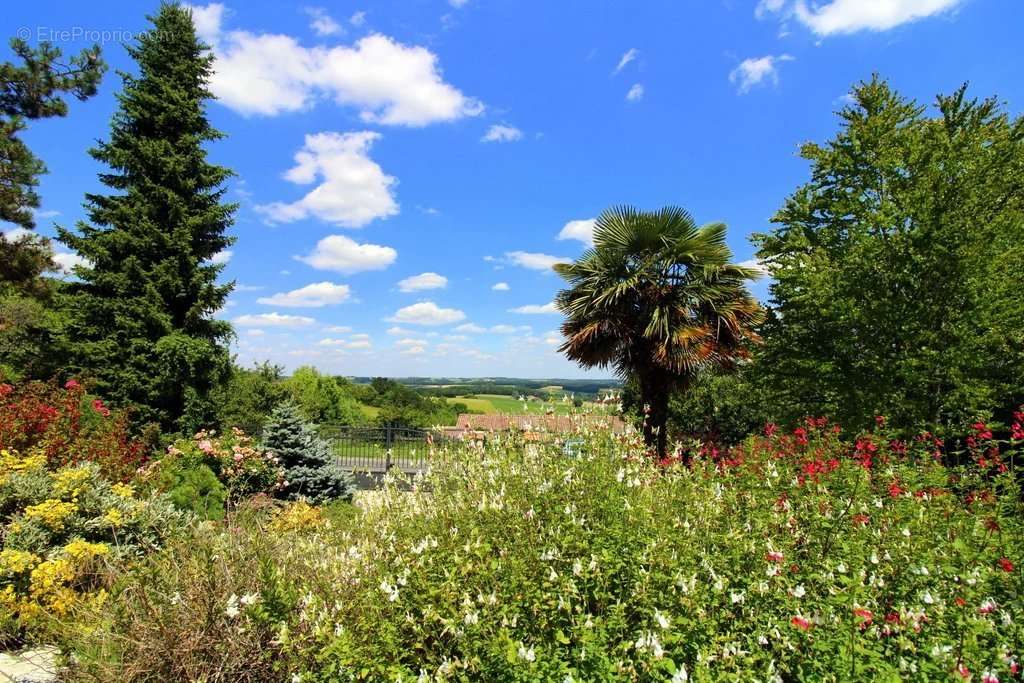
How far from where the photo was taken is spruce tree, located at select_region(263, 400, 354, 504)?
9625mm

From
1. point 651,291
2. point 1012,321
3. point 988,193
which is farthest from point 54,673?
point 988,193

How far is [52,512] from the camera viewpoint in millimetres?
4586

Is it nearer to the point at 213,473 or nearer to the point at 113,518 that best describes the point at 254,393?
the point at 213,473

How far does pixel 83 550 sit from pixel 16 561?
43cm

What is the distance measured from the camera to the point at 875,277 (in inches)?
387

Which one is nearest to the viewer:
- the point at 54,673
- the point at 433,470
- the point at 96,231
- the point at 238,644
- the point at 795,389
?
the point at 238,644

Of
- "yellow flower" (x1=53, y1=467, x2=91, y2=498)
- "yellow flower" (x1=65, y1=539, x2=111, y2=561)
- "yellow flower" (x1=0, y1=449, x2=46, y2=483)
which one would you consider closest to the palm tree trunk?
"yellow flower" (x1=65, y1=539, x2=111, y2=561)

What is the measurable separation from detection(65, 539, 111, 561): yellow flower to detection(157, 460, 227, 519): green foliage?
6.82 feet

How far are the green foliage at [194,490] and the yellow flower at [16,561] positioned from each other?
218cm

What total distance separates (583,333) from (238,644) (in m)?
8.49

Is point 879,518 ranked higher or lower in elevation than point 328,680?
higher

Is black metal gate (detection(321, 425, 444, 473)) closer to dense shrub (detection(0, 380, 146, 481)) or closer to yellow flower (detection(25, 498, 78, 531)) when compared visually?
dense shrub (detection(0, 380, 146, 481))

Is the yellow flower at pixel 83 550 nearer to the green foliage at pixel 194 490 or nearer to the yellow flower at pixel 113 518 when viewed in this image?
the yellow flower at pixel 113 518

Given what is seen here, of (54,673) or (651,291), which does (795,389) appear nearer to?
(651,291)
